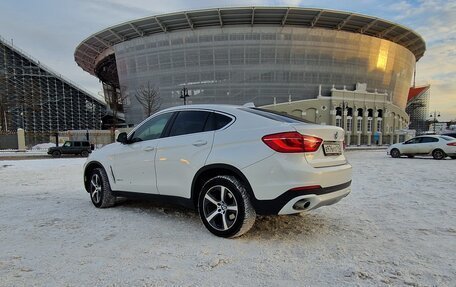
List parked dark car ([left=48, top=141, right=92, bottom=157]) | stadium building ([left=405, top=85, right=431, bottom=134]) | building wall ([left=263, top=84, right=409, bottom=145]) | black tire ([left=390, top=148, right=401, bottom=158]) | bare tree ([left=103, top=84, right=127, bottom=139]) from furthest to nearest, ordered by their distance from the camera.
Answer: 1. stadium building ([left=405, top=85, right=431, bottom=134])
2. bare tree ([left=103, top=84, right=127, bottom=139])
3. building wall ([left=263, top=84, right=409, bottom=145])
4. parked dark car ([left=48, top=141, right=92, bottom=157])
5. black tire ([left=390, top=148, right=401, bottom=158])

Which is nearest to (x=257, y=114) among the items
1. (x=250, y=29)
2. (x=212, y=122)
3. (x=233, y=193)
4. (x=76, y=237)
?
(x=212, y=122)

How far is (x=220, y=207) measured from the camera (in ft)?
12.4

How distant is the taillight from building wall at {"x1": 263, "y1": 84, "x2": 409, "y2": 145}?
4699 cm

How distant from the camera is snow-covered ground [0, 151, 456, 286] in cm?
273

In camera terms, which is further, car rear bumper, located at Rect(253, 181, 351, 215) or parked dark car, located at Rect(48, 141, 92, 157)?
parked dark car, located at Rect(48, 141, 92, 157)

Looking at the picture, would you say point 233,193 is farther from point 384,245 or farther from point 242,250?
point 384,245

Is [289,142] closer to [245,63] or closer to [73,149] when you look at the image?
[73,149]

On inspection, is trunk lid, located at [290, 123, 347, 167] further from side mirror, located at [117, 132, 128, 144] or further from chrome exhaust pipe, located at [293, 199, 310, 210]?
side mirror, located at [117, 132, 128, 144]

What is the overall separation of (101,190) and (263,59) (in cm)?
4998

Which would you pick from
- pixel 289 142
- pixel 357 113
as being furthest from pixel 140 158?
pixel 357 113

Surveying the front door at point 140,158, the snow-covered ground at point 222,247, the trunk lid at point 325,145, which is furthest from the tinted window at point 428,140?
the front door at point 140,158

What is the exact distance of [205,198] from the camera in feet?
12.7

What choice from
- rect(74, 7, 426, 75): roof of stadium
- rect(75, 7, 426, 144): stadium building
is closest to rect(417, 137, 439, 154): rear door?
rect(75, 7, 426, 144): stadium building

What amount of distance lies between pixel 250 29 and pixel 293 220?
168 feet
